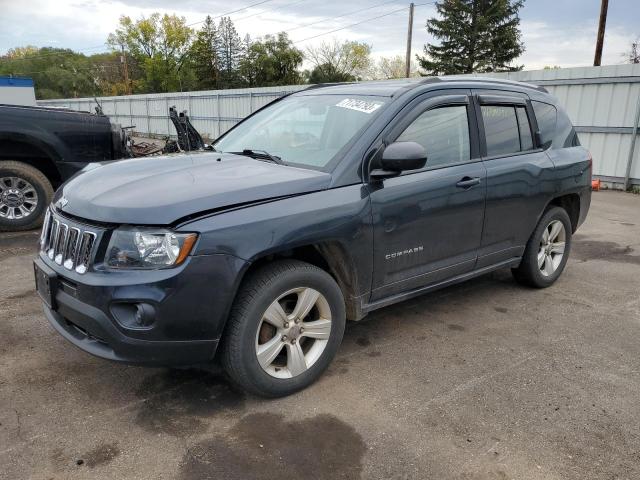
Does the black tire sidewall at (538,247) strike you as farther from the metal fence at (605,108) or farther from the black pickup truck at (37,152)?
the metal fence at (605,108)

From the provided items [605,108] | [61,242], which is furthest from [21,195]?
[605,108]

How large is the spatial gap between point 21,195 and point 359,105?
505 cm

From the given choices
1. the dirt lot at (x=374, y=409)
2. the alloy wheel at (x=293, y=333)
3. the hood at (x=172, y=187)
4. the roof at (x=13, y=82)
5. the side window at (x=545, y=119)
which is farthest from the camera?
the roof at (x=13, y=82)

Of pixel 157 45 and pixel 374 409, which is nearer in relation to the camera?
pixel 374 409

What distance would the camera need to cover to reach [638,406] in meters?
2.99

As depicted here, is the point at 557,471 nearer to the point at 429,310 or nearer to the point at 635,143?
the point at 429,310

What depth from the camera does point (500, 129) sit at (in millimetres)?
4199

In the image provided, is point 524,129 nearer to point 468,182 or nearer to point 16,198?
point 468,182

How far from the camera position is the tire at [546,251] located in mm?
4617

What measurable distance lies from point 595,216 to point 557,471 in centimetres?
726

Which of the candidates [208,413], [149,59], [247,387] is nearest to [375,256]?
[247,387]

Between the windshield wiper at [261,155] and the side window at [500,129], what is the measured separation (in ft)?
5.55

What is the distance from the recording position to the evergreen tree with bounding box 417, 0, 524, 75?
138ft

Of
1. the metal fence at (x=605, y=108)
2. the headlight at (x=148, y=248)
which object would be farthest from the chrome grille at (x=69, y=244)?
the metal fence at (x=605, y=108)
